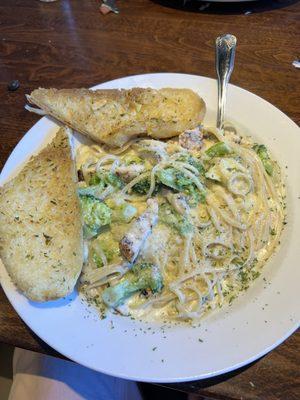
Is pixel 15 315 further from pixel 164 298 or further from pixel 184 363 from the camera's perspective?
pixel 184 363

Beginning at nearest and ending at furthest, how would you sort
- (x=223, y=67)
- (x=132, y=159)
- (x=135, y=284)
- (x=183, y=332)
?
(x=183, y=332)
(x=135, y=284)
(x=132, y=159)
(x=223, y=67)

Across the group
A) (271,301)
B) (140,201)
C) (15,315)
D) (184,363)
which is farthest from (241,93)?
(15,315)

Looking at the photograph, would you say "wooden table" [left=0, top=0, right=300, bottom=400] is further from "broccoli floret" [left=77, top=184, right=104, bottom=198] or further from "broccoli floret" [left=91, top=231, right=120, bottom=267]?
"broccoli floret" [left=91, top=231, right=120, bottom=267]

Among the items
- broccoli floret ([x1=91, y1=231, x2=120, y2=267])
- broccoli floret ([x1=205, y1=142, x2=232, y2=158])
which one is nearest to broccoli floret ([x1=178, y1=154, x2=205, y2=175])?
broccoli floret ([x1=205, y1=142, x2=232, y2=158])

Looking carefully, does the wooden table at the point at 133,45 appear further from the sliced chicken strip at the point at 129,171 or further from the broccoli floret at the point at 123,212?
the broccoli floret at the point at 123,212

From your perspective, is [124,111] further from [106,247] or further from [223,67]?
[106,247]

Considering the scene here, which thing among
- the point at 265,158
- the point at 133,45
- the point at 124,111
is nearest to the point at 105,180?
the point at 124,111
